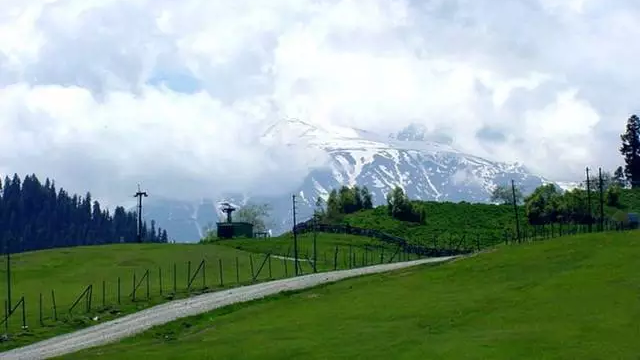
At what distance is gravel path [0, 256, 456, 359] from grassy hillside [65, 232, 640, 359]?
2664 millimetres

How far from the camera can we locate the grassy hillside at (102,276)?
8938 centimetres

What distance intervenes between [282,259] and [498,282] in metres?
61.7

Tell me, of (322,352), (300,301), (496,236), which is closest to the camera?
(322,352)

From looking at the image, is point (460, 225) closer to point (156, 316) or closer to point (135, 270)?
point (135, 270)

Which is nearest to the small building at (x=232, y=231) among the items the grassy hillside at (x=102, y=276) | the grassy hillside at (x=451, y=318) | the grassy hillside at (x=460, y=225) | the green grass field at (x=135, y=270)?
the green grass field at (x=135, y=270)

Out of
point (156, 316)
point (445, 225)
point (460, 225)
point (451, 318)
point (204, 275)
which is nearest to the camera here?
point (451, 318)

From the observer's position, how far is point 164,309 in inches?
3516

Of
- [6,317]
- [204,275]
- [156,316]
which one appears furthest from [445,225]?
[6,317]

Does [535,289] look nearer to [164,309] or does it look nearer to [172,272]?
[164,309]

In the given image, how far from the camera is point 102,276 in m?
121

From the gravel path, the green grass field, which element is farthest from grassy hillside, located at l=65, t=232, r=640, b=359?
the green grass field

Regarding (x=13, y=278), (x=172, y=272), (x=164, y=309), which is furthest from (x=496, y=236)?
(x=164, y=309)

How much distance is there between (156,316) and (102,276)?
38351 millimetres

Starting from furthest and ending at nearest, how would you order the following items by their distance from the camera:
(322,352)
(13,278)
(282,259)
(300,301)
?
(282,259) < (13,278) < (300,301) < (322,352)
